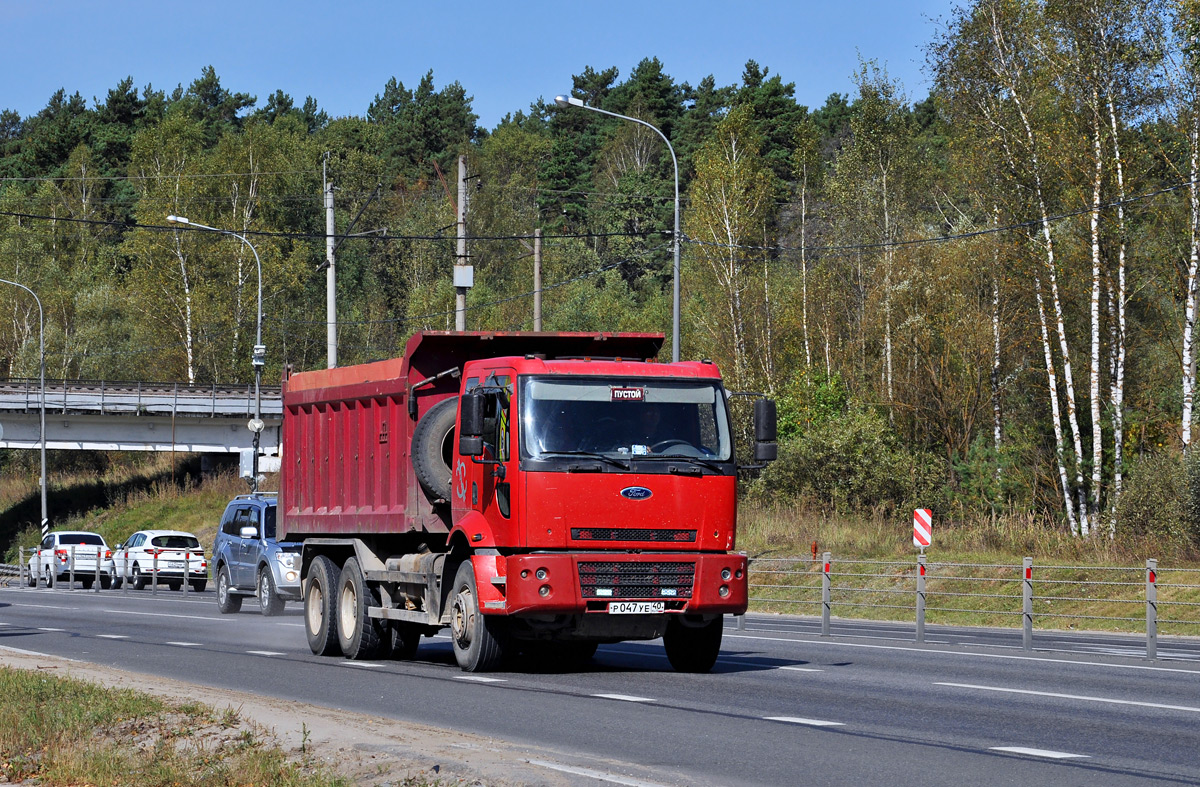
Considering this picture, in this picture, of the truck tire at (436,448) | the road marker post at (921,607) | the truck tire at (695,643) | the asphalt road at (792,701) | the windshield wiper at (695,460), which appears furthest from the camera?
the road marker post at (921,607)

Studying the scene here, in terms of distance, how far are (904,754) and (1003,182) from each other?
3370 centimetres

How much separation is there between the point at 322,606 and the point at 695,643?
4.98 metres

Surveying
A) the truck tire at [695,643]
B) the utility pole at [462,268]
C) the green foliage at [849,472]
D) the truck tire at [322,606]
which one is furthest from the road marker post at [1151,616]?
the green foliage at [849,472]

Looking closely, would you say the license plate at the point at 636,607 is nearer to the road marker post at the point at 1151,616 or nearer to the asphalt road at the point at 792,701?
the asphalt road at the point at 792,701

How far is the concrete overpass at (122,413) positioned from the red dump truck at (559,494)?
49587 millimetres

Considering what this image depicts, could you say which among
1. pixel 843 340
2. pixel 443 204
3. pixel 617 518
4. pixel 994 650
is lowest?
pixel 994 650

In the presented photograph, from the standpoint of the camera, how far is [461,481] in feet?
52.5

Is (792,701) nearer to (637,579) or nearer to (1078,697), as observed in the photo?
(637,579)

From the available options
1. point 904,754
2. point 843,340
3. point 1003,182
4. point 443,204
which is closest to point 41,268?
point 443,204

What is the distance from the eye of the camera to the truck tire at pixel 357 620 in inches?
707

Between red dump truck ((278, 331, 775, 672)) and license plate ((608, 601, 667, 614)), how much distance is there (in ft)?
0.04

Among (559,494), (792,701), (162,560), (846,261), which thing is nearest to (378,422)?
(559,494)

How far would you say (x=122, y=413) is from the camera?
217ft

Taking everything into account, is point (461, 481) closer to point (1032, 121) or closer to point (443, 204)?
point (1032, 121)
